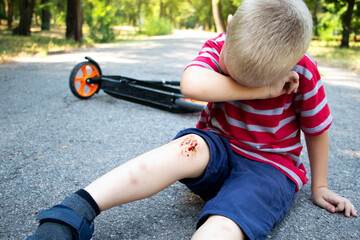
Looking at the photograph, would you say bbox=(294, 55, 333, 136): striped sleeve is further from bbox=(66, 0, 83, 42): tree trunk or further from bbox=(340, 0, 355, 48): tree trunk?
bbox=(340, 0, 355, 48): tree trunk

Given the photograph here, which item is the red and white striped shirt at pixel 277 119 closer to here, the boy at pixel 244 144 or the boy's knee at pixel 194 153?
the boy at pixel 244 144

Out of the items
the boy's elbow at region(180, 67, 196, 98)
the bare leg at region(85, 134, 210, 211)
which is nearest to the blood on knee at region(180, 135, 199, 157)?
the bare leg at region(85, 134, 210, 211)

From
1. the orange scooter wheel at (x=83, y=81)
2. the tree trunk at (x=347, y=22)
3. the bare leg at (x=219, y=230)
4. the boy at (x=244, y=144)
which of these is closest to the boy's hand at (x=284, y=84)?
the boy at (x=244, y=144)

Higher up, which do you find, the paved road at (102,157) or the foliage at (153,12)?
the foliage at (153,12)

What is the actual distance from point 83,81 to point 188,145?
215cm

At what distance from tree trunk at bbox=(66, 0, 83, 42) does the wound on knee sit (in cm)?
866

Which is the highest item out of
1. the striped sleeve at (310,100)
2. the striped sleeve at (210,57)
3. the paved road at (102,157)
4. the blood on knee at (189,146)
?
the striped sleeve at (210,57)

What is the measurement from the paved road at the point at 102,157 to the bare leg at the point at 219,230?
11.9 inches

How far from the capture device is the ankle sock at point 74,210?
87cm

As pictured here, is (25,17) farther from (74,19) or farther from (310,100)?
(310,100)

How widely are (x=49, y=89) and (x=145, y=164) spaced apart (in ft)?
9.36

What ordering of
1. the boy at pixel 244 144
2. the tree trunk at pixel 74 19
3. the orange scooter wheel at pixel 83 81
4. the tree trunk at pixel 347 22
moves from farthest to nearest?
the tree trunk at pixel 347 22 < the tree trunk at pixel 74 19 < the orange scooter wheel at pixel 83 81 < the boy at pixel 244 144

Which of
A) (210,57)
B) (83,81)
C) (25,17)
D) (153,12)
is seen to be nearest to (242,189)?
(210,57)

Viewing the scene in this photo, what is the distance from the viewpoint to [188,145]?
3.77 feet
